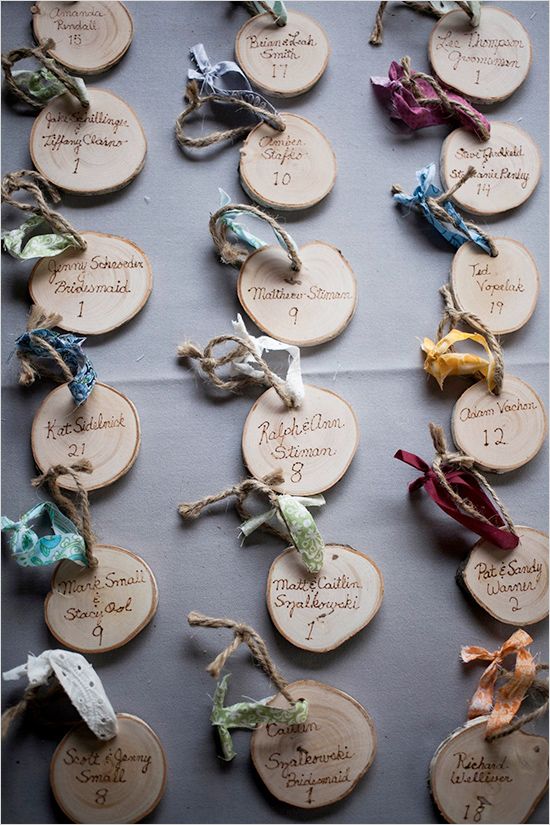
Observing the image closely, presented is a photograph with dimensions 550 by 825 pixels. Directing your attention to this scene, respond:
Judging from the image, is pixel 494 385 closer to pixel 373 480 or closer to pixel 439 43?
pixel 373 480

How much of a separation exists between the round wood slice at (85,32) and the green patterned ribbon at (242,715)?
88 cm

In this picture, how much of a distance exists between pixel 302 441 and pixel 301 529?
120 mm

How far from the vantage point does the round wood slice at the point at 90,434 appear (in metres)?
1.08

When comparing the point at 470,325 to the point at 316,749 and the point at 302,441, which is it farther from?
the point at 316,749

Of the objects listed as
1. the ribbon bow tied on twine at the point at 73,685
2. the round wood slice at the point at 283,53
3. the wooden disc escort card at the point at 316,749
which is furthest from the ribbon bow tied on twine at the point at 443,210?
the ribbon bow tied on twine at the point at 73,685

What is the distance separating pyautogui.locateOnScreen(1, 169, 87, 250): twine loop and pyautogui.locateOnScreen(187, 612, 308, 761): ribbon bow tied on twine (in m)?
0.53

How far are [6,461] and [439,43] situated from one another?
873 millimetres

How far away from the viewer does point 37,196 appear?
114 cm

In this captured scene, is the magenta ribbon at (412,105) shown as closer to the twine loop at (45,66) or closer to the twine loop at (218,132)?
the twine loop at (218,132)

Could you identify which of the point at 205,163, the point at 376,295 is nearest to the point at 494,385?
the point at 376,295

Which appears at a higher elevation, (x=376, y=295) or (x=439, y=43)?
(x=439, y=43)

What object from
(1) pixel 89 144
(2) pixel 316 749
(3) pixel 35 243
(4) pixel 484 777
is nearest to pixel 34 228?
(3) pixel 35 243

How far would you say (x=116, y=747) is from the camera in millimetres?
996

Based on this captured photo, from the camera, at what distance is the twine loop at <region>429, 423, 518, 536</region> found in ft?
3.50
